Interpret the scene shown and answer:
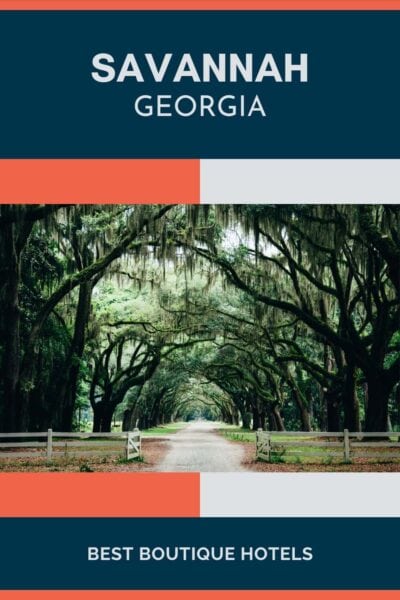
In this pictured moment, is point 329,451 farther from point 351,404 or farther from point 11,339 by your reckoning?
point 11,339

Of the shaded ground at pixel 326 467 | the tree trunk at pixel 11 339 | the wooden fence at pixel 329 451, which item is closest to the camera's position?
the shaded ground at pixel 326 467

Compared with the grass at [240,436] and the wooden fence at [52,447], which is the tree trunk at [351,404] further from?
the wooden fence at [52,447]

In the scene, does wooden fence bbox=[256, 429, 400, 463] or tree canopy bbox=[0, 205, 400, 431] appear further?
tree canopy bbox=[0, 205, 400, 431]

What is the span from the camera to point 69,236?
17438mm

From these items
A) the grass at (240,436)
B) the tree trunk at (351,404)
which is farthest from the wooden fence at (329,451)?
the grass at (240,436)

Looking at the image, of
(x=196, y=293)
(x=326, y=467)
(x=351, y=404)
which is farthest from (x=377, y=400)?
(x=196, y=293)

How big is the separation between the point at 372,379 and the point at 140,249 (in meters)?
6.52

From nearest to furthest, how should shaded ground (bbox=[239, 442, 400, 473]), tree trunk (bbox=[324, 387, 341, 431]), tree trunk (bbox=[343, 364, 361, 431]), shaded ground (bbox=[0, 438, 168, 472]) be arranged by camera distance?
shaded ground (bbox=[239, 442, 400, 473]) → shaded ground (bbox=[0, 438, 168, 472]) → tree trunk (bbox=[343, 364, 361, 431]) → tree trunk (bbox=[324, 387, 341, 431])

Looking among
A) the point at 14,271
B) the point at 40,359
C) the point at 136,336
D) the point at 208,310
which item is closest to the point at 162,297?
the point at 208,310

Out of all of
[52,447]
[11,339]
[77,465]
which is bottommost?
[77,465]

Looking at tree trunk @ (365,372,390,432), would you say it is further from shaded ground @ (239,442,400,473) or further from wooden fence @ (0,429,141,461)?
wooden fence @ (0,429,141,461)

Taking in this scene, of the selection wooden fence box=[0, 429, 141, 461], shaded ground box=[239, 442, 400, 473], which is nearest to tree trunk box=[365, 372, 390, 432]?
shaded ground box=[239, 442, 400, 473]

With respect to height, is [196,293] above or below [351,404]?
above

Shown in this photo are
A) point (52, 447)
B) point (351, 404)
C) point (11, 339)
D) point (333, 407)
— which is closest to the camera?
point (52, 447)
